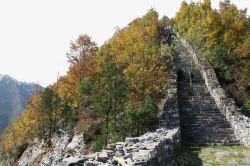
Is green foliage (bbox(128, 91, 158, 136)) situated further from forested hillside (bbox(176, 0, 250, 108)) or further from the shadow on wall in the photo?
forested hillside (bbox(176, 0, 250, 108))

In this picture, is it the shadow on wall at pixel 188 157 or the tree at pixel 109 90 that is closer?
the shadow on wall at pixel 188 157

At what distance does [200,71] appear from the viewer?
41.8 metres

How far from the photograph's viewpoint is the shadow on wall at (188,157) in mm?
18497

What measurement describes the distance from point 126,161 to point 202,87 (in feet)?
86.0

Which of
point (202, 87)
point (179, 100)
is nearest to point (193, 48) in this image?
point (202, 87)

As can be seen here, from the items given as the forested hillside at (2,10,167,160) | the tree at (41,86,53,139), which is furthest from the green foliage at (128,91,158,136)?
the tree at (41,86,53,139)

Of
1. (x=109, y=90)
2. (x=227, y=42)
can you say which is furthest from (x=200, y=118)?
(x=227, y=42)

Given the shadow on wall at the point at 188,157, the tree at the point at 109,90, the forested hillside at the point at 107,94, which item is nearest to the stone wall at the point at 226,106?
the shadow on wall at the point at 188,157

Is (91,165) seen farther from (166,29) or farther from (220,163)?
(166,29)

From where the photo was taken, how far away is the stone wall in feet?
79.2

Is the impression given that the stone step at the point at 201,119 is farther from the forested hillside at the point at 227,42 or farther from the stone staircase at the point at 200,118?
the forested hillside at the point at 227,42

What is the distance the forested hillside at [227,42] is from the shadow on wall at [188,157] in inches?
443

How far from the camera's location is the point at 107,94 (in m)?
28.0

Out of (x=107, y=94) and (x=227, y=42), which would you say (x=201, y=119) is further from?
(x=227, y=42)
